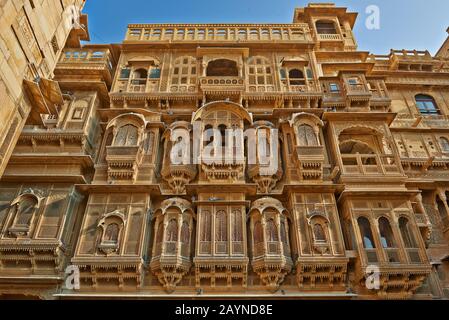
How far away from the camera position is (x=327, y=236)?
12.2m

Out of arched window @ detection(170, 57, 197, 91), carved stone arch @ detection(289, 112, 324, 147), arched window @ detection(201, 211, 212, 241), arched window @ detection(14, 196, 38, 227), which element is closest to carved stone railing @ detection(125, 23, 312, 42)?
arched window @ detection(170, 57, 197, 91)

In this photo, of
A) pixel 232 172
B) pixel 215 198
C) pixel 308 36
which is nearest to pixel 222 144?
pixel 232 172

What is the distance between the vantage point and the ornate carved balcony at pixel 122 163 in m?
13.6

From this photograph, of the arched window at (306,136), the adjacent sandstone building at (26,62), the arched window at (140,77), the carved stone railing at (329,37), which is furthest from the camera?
the carved stone railing at (329,37)

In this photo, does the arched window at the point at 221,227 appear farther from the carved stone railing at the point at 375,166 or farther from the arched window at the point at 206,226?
the carved stone railing at the point at 375,166

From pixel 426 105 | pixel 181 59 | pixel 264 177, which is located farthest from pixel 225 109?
pixel 426 105

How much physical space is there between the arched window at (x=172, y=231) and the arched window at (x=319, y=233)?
4.91 m

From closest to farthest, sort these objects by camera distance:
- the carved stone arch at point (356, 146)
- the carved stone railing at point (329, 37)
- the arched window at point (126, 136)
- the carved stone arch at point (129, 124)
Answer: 1. the arched window at point (126, 136)
2. the carved stone arch at point (129, 124)
3. the carved stone arch at point (356, 146)
4. the carved stone railing at point (329, 37)

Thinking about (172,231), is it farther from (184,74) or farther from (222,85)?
(184,74)

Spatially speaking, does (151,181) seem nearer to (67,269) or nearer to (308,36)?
(67,269)

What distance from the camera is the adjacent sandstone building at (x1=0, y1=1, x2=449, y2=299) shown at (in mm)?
11578

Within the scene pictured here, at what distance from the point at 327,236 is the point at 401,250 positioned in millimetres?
2459

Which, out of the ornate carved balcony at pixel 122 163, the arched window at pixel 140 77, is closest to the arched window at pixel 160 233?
the ornate carved balcony at pixel 122 163

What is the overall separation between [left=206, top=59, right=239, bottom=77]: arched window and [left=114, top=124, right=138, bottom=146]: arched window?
18.6 ft
